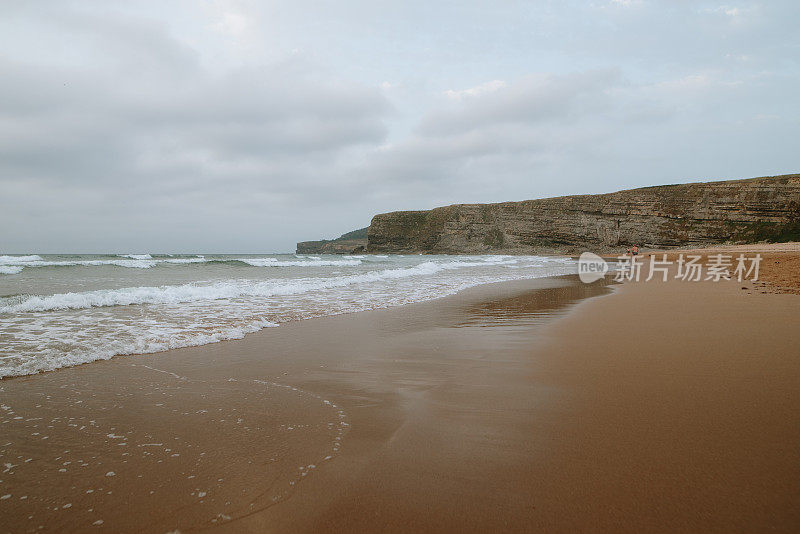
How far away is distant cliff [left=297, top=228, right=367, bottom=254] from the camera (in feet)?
302

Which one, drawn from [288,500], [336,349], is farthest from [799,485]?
[336,349]

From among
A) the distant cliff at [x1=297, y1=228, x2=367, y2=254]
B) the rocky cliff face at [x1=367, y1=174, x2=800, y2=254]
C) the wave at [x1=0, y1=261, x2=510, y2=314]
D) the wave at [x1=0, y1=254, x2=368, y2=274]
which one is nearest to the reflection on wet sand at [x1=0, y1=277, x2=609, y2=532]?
the wave at [x1=0, y1=261, x2=510, y2=314]

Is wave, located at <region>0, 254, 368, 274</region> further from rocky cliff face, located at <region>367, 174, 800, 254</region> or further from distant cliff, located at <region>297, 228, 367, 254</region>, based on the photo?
distant cliff, located at <region>297, 228, 367, 254</region>

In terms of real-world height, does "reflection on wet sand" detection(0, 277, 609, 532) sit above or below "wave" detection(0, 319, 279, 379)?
below

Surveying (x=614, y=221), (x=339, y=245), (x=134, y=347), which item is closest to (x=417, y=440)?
(x=134, y=347)

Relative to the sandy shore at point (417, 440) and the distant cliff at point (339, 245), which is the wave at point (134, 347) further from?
the distant cliff at point (339, 245)

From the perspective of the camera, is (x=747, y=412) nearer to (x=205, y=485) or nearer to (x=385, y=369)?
(x=385, y=369)

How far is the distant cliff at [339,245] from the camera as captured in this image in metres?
92.2

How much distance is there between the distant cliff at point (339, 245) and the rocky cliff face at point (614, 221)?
742 inches

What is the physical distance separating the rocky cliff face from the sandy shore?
53.5 meters

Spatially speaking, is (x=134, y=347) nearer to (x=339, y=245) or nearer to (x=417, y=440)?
(x=417, y=440)

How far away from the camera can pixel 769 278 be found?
998 cm

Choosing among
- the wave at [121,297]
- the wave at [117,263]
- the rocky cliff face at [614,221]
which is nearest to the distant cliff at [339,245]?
the rocky cliff face at [614,221]

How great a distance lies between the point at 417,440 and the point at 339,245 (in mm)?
99637
